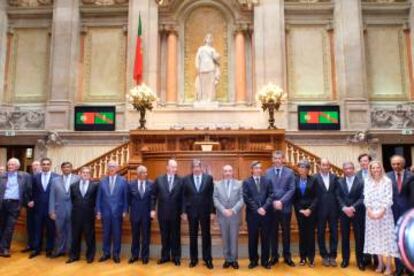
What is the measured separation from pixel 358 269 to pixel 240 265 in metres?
1.24

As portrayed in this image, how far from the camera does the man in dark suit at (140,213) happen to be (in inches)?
187

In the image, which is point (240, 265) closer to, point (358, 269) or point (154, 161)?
point (358, 269)

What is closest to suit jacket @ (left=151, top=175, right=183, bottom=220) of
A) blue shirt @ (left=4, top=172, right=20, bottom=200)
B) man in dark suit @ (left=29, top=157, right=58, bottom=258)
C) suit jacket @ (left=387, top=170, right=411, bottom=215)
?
man in dark suit @ (left=29, top=157, right=58, bottom=258)

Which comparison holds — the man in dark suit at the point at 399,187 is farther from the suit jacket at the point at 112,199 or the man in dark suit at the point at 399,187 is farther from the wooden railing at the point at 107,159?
the wooden railing at the point at 107,159

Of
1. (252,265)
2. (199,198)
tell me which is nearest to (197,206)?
(199,198)

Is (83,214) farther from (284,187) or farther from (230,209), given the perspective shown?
(284,187)

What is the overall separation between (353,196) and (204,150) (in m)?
3.08

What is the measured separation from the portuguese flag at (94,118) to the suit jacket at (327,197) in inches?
291

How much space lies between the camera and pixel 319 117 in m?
11.0

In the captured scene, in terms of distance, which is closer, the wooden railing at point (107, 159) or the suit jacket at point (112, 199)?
the suit jacket at point (112, 199)

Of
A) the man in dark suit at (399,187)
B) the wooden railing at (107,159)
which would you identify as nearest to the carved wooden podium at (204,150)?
the wooden railing at (107,159)

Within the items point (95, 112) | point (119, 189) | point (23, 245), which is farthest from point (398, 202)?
point (95, 112)

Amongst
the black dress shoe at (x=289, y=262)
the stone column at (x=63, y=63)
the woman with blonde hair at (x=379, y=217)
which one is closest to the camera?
the woman with blonde hair at (x=379, y=217)

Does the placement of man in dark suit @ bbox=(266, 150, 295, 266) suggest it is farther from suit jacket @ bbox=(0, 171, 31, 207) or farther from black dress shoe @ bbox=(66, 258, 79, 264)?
suit jacket @ bbox=(0, 171, 31, 207)
